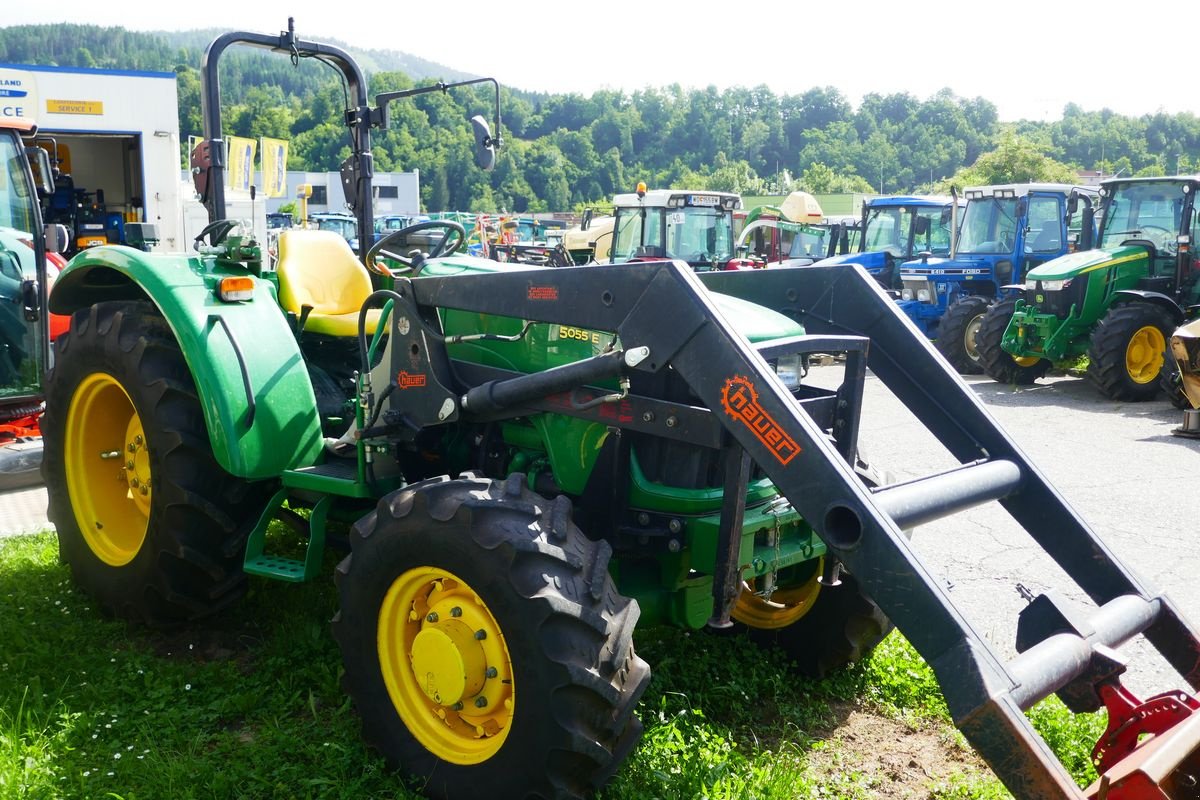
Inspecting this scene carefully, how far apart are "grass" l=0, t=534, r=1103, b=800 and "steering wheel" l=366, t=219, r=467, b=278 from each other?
1388 mm

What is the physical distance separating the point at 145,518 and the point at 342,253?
1.38 metres

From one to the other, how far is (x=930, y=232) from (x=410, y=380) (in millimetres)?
14714

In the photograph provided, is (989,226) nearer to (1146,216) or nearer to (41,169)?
(1146,216)

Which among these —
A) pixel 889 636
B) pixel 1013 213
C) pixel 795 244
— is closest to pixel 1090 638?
pixel 889 636

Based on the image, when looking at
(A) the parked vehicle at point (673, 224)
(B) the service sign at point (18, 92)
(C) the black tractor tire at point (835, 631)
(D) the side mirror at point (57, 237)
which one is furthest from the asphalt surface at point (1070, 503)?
(B) the service sign at point (18, 92)

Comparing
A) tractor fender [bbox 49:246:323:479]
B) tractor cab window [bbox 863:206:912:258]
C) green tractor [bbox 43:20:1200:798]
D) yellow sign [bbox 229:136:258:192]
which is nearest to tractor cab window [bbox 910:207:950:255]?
tractor cab window [bbox 863:206:912:258]

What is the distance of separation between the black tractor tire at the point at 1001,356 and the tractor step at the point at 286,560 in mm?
9305

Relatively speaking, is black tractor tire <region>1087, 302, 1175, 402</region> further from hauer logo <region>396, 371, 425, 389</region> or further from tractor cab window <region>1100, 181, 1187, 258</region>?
hauer logo <region>396, 371, 425, 389</region>

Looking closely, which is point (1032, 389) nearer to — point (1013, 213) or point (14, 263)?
point (1013, 213)

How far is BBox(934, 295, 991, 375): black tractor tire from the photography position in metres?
12.5

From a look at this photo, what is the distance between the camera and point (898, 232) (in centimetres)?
1694

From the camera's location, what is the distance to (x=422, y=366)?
3.41 metres

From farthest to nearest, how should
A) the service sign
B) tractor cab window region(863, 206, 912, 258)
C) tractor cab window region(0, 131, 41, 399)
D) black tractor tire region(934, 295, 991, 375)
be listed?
the service sign, tractor cab window region(863, 206, 912, 258), black tractor tire region(934, 295, 991, 375), tractor cab window region(0, 131, 41, 399)

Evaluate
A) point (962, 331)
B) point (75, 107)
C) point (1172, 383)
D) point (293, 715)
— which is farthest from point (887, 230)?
point (75, 107)
